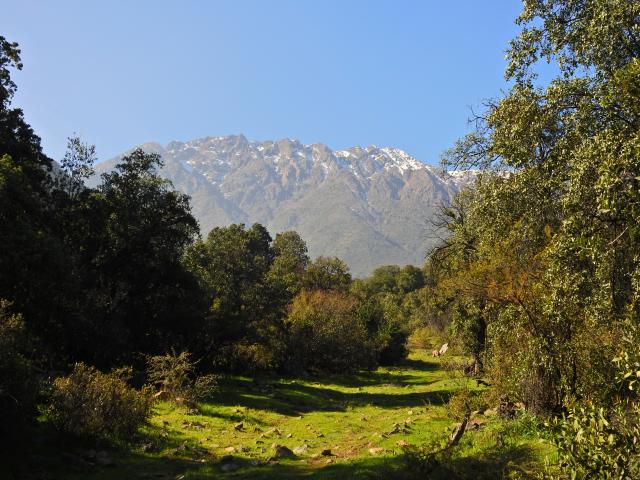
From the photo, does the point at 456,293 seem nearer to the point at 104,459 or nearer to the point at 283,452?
the point at 283,452

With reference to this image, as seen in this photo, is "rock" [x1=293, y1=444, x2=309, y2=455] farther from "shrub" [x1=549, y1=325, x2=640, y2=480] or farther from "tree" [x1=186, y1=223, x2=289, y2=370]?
"tree" [x1=186, y1=223, x2=289, y2=370]

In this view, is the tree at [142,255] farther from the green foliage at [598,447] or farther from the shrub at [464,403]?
the green foliage at [598,447]

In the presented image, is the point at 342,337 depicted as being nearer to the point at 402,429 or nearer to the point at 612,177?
the point at 402,429

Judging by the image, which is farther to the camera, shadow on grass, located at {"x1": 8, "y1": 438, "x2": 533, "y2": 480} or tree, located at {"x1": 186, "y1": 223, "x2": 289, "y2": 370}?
tree, located at {"x1": 186, "y1": 223, "x2": 289, "y2": 370}

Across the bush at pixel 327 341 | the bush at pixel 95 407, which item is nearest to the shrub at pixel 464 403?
the bush at pixel 95 407

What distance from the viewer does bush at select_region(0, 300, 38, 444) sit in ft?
38.9

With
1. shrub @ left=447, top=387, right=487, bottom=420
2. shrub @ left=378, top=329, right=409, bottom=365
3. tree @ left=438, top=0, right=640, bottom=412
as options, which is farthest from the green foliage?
shrub @ left=378, top=329, right=409, bottom=365

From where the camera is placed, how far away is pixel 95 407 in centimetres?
1464

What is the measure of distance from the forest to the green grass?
0.34ft

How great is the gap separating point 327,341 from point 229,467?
32.1 meters

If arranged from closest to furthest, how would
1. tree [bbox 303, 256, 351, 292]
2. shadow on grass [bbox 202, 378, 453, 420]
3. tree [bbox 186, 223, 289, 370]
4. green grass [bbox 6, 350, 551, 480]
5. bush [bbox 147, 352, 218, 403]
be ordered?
green grass [bbox 6, 350, 551, 480] → bush [bbox 147, 352, 218, 403] → shadow on grass [bbox 202, 378, 453, 420] → tree [bbox 186, 223, 289, 370] → tree [bbox 303, 256, 351, 292]

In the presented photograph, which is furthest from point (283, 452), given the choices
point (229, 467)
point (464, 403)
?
point (464, 403)

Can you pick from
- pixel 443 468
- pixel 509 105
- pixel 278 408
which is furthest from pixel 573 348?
pixel 278 408

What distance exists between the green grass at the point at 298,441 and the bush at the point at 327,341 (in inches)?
492
